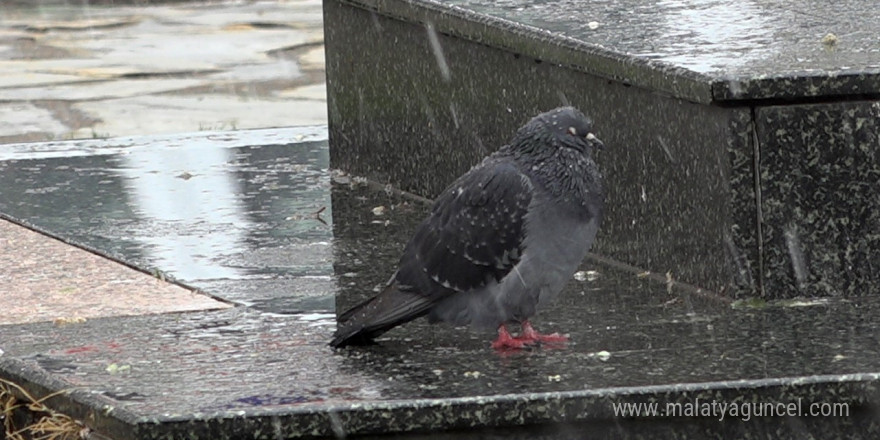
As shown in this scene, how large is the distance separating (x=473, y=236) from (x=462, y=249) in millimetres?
44

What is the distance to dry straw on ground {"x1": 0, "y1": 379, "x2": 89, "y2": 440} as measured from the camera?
4898 mm

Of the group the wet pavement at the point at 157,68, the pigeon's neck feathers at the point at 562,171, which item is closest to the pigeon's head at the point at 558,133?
the pigeon's neck feathers at the point at 562,171

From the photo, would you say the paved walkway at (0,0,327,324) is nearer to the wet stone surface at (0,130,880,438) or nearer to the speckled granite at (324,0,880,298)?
the wet stone surface at (0,130,880,438)

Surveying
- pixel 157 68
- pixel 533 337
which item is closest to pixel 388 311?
pixel 533 337

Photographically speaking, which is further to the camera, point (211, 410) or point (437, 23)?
point (437, 23)

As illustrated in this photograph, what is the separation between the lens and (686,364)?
499cm

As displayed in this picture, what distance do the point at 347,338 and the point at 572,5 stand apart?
275cm

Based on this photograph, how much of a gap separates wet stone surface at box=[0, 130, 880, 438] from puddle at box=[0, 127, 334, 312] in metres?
0.05

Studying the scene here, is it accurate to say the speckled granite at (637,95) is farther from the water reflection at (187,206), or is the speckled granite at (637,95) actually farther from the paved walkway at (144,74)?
the paved walkway at (144,74)

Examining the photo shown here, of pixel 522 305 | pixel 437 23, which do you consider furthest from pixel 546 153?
pixel 437 23

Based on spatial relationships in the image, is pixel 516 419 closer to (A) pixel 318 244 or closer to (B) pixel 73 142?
(A) pixel 318 244

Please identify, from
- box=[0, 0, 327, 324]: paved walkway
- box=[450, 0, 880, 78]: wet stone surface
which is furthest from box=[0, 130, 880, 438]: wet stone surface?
box=[0, 0, 327, 324]: paved walkway

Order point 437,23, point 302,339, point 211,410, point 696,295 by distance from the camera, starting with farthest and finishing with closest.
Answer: point 437,23
point 696,295
point 302,339
point 211,410

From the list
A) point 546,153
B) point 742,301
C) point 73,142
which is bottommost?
point 73,142
